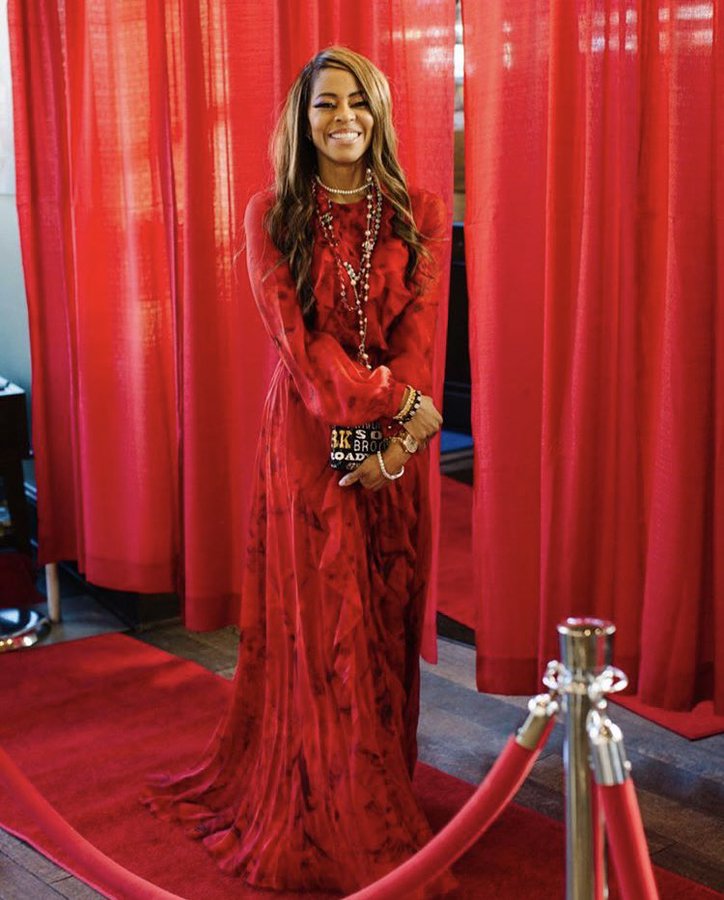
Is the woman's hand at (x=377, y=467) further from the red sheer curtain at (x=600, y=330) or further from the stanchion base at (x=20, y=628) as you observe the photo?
the stanchion base at (x=20, y=628)

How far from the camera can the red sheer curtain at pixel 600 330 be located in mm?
2877

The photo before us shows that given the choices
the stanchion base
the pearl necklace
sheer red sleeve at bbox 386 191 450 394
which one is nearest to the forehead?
the pearl necklace

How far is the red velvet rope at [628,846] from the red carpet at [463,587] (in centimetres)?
158

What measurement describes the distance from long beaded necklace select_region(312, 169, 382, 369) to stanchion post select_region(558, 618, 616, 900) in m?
1.08

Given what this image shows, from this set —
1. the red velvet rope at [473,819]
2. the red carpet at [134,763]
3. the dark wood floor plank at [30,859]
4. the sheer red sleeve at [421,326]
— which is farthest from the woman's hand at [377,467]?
the dark wood floor plank at [30,859]

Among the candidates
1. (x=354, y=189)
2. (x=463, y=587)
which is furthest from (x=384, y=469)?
(x=463, y=587)

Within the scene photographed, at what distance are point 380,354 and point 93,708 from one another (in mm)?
1536

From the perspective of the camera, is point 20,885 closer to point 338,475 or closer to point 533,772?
point 338,475

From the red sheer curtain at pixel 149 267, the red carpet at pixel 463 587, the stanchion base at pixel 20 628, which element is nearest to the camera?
the red carpet at pixel 463 587

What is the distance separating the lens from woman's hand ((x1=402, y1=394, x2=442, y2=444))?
2660 millimetres

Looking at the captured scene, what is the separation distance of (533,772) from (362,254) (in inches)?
53.0

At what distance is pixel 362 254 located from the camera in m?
2.70

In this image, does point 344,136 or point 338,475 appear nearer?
point 344,136

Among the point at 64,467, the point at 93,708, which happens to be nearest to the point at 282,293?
the point at 93,708
